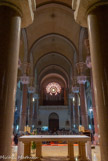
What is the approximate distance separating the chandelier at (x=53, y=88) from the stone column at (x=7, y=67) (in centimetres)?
2333

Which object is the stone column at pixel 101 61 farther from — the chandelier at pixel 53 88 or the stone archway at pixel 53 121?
the chandelier at pixel 53 88

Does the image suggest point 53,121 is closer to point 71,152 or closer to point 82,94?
point 82,94

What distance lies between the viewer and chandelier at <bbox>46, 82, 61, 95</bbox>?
2620 cm

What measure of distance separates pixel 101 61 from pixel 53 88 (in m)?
23.8

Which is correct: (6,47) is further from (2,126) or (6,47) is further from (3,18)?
(2,126)

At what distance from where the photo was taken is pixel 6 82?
2.56 metres

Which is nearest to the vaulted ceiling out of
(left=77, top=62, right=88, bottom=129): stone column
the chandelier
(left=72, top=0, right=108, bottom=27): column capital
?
(left=77, top=62, right=88, bottom=129): stone column

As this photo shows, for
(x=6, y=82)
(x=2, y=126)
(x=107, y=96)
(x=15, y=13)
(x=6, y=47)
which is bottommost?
(x=2, y=126)

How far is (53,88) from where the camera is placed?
26406 mm

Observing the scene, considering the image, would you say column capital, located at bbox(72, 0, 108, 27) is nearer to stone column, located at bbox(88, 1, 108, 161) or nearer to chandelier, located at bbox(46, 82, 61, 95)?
stone column, located at bbox(88, 1, 108, 161)

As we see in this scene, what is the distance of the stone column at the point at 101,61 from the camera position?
8.02 feet

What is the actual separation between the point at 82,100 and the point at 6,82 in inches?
381

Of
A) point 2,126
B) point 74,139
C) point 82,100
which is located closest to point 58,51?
point 82,100

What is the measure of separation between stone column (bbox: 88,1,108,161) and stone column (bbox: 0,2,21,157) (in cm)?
162
